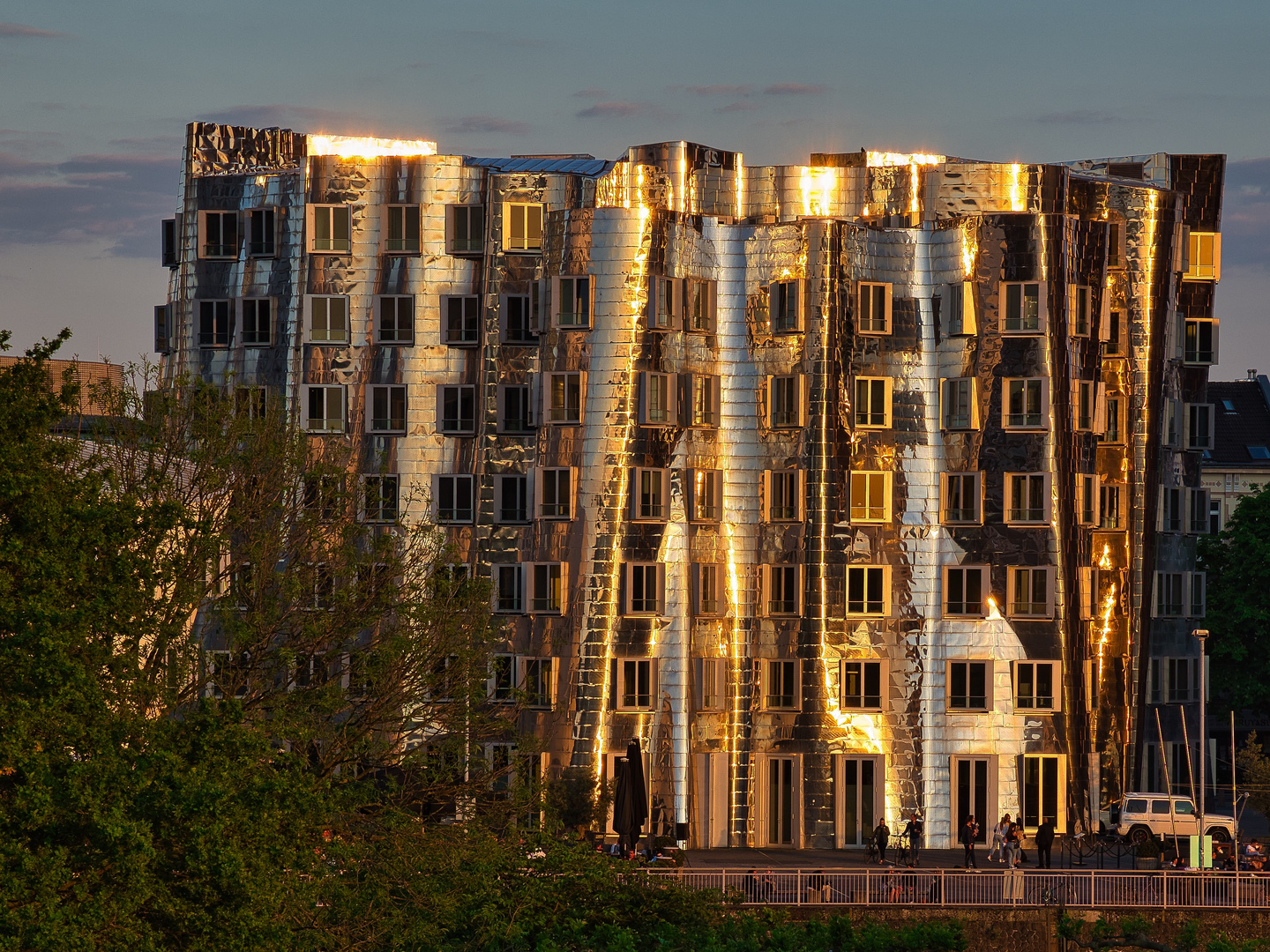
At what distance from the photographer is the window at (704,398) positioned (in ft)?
276

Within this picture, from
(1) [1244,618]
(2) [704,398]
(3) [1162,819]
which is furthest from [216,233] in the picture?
(1) [1244,618]

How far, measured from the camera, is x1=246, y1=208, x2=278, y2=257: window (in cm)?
8931

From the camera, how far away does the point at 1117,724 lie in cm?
8706

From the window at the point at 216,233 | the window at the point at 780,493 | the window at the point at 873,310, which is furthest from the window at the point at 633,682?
the window at the point at 216,233

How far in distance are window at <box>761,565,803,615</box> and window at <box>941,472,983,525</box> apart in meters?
6.67

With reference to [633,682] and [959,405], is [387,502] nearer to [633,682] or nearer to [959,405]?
[633,682]

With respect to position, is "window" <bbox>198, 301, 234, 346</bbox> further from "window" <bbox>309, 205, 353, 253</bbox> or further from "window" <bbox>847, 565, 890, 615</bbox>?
"window" <bbox>847, 565, 890, 615</bbox>

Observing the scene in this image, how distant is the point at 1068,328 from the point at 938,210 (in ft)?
28.6

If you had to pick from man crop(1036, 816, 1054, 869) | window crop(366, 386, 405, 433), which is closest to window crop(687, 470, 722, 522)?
window crop(366, 386, 405, 433)

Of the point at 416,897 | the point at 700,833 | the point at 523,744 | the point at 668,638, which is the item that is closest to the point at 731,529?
Result: the point at 668,638

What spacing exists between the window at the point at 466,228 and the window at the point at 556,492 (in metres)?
10.6

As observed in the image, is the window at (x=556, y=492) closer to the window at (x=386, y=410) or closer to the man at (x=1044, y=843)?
the window at (x=386, y=410)

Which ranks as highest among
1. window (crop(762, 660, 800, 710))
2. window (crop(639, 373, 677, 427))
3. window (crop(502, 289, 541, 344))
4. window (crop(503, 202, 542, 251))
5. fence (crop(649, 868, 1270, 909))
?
window (crop(503, 202, 542, 251))

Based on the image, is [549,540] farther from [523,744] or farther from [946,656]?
[523,744]
